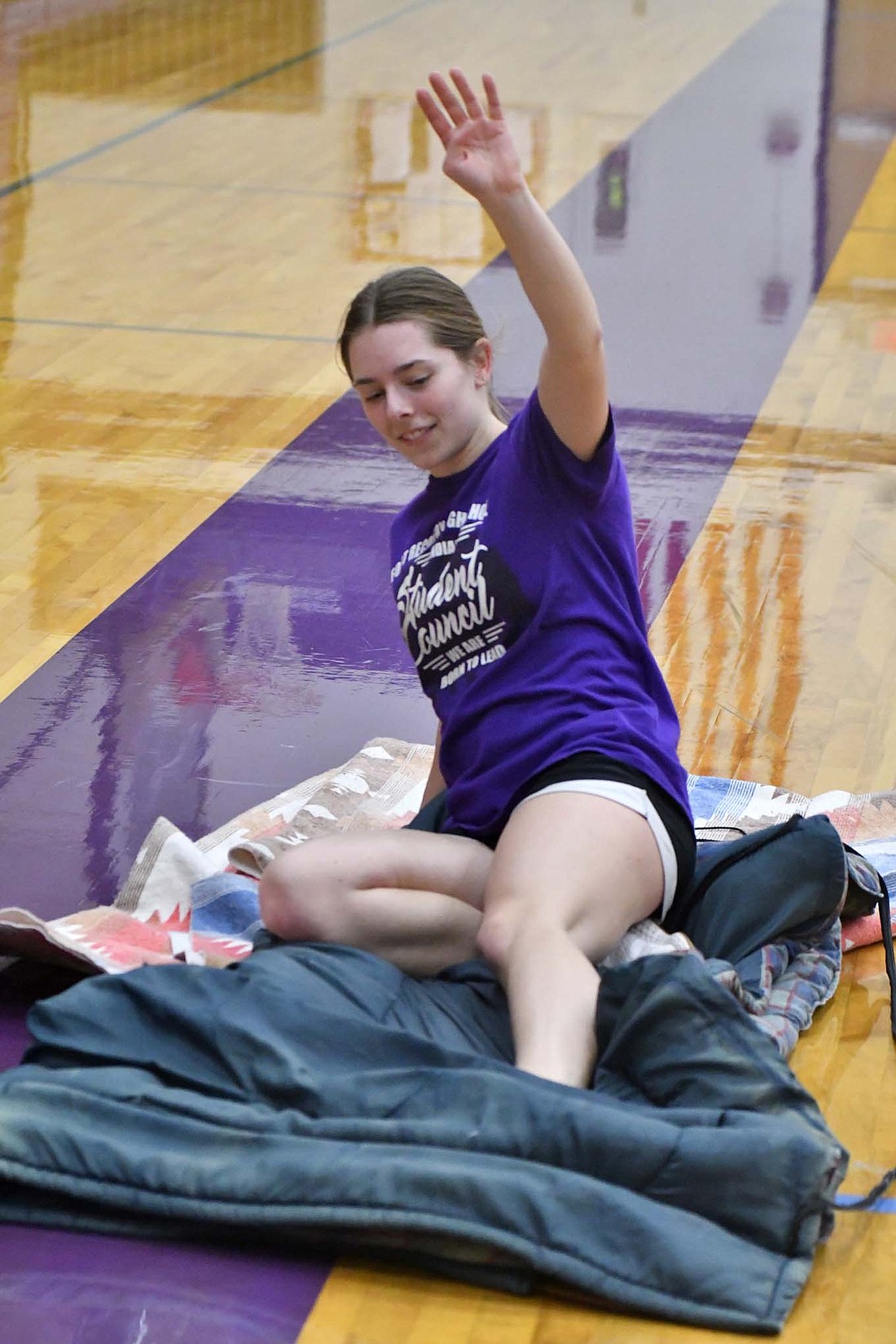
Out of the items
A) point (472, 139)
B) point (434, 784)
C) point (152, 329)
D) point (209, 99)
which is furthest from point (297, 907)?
point (209, 99)

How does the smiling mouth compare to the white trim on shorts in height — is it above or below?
above

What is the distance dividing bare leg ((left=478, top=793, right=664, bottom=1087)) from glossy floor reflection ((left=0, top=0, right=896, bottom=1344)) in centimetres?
26

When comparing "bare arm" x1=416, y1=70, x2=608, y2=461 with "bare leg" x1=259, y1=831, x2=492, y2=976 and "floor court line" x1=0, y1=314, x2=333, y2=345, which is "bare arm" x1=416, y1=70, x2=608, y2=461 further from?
"floor court line" x1=0, y1=314, x2=333, y2=345

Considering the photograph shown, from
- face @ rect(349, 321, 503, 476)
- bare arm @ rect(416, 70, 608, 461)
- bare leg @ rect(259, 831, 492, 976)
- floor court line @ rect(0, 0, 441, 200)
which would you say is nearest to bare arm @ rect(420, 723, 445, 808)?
bare leg @ rect(259, 831, 492, 976)

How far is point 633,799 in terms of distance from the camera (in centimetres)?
201

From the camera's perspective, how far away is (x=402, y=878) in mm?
2059

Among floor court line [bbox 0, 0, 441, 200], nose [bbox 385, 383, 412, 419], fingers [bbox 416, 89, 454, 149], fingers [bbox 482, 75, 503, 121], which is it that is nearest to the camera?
fingers [bbox 482, 75, 503, 121]

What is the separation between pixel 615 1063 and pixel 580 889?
0.62 ft

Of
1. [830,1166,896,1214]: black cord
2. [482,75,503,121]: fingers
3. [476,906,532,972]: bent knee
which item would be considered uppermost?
[482,75,503,121]: fingers

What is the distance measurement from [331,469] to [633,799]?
85.6 inches

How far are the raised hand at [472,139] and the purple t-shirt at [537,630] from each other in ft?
0.79

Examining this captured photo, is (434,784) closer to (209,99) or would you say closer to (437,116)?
(437,116)

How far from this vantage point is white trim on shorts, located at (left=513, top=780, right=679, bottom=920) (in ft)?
6.56

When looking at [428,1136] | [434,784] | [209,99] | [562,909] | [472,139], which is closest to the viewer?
[428,1136]
